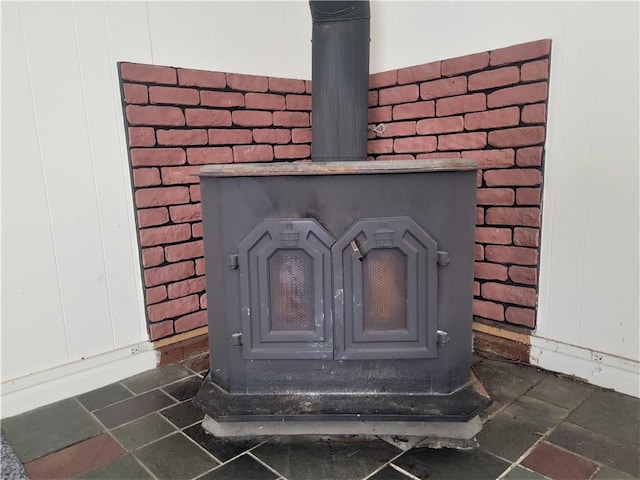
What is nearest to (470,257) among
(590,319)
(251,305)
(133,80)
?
(590,319)

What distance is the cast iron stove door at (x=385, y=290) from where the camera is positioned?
58.6 inches

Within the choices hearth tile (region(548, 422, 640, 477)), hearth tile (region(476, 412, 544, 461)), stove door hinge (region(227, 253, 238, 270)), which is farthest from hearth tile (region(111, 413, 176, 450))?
hearth tile (region(548, 422, 640, 477))

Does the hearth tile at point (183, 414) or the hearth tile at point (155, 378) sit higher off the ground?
the hearth tile at point (155, 378)

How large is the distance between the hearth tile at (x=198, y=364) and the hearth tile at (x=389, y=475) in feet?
3.09

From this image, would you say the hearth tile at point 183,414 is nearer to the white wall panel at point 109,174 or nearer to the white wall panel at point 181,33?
the white wall panel at point 109,174

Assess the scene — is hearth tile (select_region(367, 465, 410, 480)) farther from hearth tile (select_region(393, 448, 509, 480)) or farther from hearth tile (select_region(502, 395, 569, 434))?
hearth tile (select_region(502, 395, 569, 434))

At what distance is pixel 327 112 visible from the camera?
1.79 m

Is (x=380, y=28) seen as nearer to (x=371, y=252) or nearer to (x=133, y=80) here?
(x=133, y=80)

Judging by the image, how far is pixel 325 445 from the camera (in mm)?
1504

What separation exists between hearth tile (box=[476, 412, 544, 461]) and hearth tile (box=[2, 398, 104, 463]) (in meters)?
1.27

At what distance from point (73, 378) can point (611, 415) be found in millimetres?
1935

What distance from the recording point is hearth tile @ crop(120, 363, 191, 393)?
6.28 feet

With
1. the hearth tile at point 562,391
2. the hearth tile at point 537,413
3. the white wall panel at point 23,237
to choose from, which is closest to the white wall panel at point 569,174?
the hearth tile at point 562,391

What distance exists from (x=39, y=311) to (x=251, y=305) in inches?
32.5
